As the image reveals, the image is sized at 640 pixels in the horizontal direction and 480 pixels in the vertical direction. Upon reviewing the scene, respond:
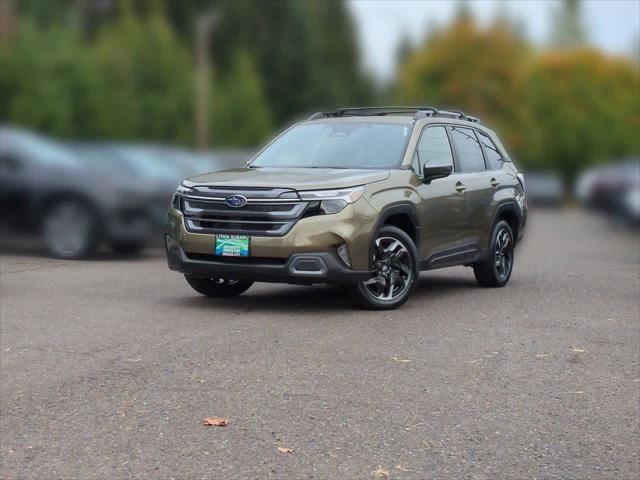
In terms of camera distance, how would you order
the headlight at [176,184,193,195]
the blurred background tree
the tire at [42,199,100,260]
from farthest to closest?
the blurred background tree < the tire at [42,199,100,260] < the headlight at [176,184,193,195]

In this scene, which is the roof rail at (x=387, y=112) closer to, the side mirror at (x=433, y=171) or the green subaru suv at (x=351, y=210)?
the green subaru suv at (x=351, y=210)

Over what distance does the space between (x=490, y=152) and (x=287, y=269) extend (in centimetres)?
395

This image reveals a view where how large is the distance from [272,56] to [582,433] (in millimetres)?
69211

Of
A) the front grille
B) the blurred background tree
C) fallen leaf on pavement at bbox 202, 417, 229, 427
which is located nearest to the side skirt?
the front grille

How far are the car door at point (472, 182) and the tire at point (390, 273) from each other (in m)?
1.45

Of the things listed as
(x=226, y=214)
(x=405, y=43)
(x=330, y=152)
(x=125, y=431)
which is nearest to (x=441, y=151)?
(x=330, y=152)

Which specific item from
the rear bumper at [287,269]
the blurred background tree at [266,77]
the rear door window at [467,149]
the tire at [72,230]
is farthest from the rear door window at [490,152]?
the blurred background tree at [266,77]

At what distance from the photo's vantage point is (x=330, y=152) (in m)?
11.7

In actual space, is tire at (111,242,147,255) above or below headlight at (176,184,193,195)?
below

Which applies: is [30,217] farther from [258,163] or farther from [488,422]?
[488,422]

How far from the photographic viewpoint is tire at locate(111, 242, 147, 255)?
16609mm

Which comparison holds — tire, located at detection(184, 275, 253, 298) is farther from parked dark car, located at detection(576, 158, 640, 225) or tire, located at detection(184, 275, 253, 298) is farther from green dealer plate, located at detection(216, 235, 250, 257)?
parked dark car, located at detection(576, 158, 640, 225)

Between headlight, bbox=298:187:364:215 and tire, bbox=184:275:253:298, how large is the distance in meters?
1.59

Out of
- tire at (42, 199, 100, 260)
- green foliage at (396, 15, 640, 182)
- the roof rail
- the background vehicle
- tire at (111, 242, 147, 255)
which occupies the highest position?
the roof rail
